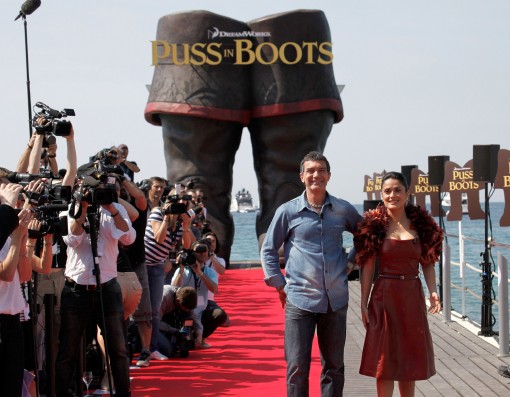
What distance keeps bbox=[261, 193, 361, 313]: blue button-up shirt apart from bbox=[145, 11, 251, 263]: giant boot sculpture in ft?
38.1

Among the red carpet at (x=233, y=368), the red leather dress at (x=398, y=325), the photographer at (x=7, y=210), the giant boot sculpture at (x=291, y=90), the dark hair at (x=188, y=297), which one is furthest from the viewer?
the giant boot sculpture at (x=291, y=90)

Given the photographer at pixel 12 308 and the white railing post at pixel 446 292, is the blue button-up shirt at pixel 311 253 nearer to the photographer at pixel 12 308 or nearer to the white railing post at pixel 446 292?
the photographer at pixel 12 308

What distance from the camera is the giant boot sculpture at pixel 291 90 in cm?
1752

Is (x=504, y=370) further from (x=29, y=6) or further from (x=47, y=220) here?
(x=29, y=6)

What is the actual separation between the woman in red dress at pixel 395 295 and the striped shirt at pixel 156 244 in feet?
10.3

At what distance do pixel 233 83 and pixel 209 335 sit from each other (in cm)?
847

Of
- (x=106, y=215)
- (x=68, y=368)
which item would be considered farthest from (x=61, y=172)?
(x=68, y=368)

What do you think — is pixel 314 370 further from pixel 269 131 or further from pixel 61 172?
pixel 269 131

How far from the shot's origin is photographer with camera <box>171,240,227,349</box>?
9.38 meters

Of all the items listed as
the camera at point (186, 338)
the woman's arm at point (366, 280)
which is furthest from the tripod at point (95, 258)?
the camera at point (186, 338)

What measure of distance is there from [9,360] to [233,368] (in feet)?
11.8

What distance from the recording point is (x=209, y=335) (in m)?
9.91

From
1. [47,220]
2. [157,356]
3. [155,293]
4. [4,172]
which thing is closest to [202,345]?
[157,356]

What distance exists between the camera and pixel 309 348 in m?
5.77
